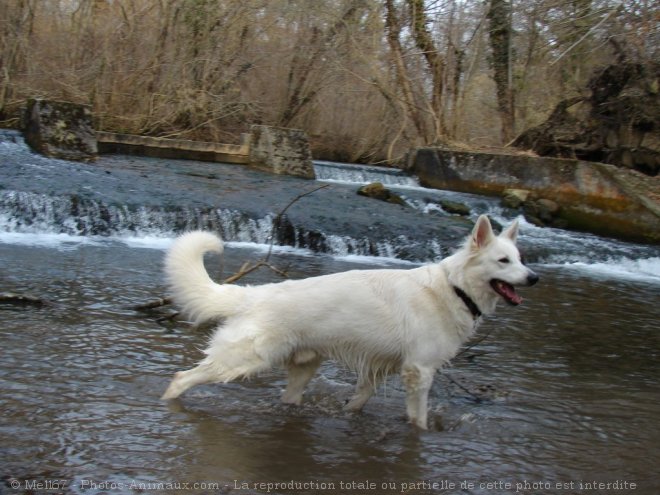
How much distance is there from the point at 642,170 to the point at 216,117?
12760 millimetres

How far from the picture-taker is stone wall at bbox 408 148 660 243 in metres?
17.6

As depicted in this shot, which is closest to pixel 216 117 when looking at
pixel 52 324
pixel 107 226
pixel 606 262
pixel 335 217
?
pixel 335 217

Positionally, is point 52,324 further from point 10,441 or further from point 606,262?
point 606,262

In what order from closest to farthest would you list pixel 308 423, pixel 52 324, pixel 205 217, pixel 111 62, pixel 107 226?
pixel 308 423 → pixel 52 324 → pixel 107 226 → pixel 205 217 → pixel 111 62

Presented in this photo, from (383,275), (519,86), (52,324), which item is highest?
(519,86)

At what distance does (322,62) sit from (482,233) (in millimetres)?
20562

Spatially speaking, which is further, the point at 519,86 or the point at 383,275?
the point at 519,86

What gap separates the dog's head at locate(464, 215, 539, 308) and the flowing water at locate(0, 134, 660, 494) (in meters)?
1.00

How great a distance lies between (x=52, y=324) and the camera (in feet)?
22.4

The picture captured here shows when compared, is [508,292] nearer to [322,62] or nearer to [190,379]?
[190,379]

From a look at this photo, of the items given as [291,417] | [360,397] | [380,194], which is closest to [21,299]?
[291,417]

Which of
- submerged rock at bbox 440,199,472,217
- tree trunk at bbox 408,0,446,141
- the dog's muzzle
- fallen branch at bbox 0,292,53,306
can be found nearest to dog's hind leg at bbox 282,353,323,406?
Result: the dog's muzzle

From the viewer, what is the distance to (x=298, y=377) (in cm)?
551

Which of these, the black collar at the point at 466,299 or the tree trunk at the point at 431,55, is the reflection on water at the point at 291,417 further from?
the tree trunk at the point at 431,55
